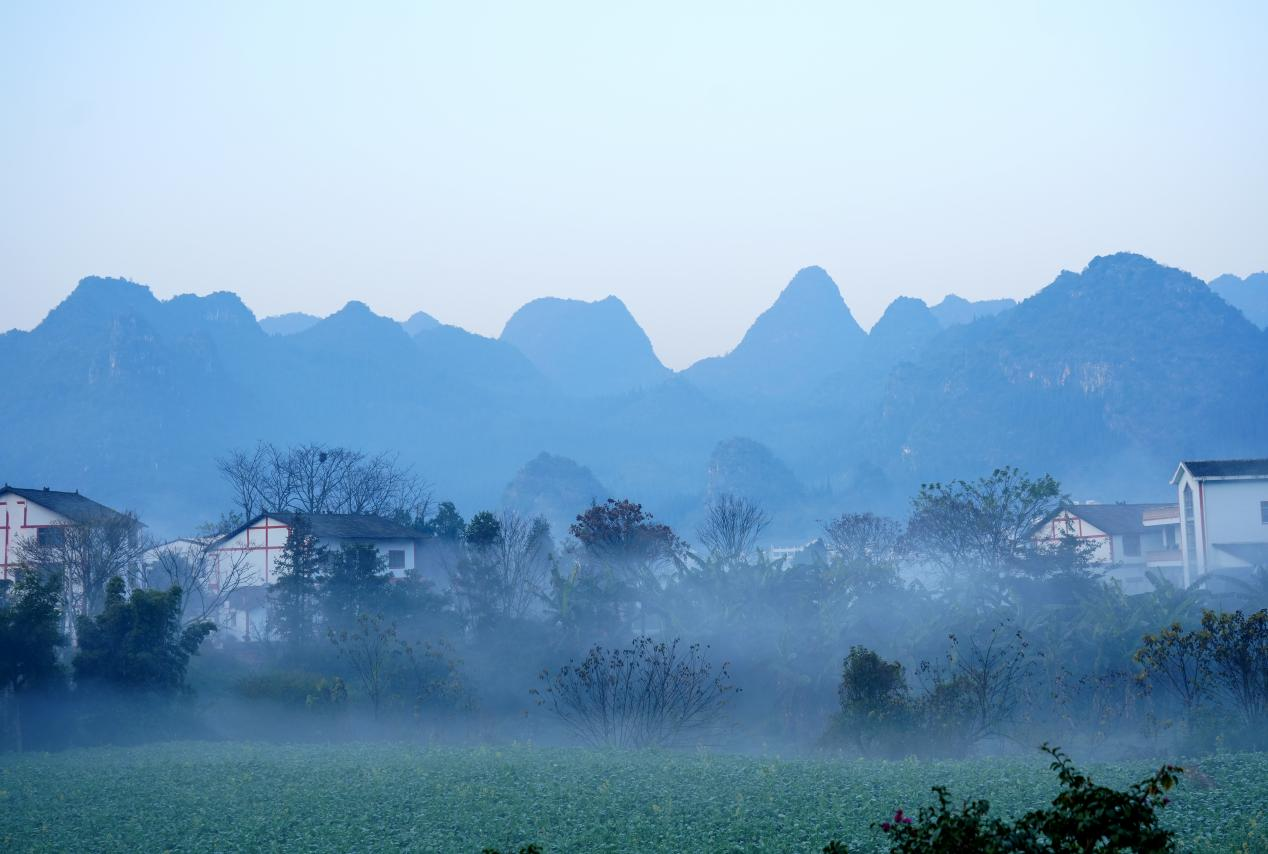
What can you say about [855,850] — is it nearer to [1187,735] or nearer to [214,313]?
[1187,735]

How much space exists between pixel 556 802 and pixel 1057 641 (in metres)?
16.2

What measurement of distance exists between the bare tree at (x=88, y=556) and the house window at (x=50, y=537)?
0.05m

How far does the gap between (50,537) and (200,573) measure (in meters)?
5.68

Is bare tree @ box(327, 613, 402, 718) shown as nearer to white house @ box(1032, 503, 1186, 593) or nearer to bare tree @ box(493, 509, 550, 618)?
bare tree @ box(493, 509, 550, 618)

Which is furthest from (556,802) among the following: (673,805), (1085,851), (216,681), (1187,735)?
(216,681)

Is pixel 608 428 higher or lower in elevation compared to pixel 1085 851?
higher

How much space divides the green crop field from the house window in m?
22.7

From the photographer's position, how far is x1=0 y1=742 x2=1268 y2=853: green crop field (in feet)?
41.8

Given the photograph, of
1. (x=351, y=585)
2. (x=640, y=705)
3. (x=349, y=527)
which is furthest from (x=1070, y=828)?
(x=349, y=527)

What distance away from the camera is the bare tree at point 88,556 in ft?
124

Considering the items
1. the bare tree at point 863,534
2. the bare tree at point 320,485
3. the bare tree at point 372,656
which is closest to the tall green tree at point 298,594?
the bare tree at point 372,656

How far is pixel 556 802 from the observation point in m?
14.9

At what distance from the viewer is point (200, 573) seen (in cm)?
4325

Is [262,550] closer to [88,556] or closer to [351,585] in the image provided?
[88,556]
